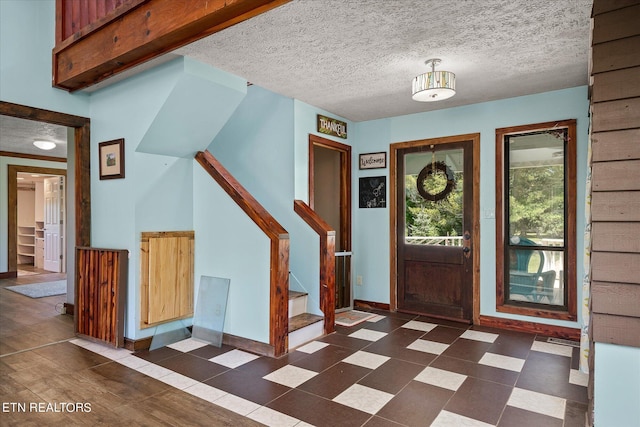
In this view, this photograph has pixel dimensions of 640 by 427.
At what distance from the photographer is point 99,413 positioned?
7.59 ft

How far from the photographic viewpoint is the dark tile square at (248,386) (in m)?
2.54

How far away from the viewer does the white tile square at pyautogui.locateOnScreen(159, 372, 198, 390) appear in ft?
8.81

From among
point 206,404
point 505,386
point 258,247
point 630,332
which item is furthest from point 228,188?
point 630,332

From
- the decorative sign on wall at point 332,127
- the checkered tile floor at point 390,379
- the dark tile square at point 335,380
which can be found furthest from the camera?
the decorative sign on wall at point 332,127

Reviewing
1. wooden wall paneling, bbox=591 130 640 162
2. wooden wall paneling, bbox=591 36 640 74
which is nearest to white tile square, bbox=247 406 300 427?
wooden wall paneling, bbox=591 130 640 162

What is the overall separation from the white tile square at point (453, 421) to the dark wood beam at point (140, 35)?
2.63 m

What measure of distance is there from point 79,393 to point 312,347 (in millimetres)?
1825

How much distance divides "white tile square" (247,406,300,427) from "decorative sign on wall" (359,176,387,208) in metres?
3.11

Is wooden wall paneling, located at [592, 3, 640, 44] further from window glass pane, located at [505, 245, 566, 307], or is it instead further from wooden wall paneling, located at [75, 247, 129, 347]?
wooden wall paneling, located at [75, 247, 129, 347]

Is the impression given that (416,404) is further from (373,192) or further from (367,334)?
(373,192)

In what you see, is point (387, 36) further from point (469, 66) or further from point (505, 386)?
point (505, 386)

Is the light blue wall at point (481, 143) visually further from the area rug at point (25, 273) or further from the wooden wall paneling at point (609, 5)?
the area rug at point (25, 273)

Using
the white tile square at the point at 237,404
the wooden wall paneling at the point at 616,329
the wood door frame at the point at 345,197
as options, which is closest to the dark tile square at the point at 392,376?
the white tile square at the point at 237,404

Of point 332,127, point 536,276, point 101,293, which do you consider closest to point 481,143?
point 536,276
